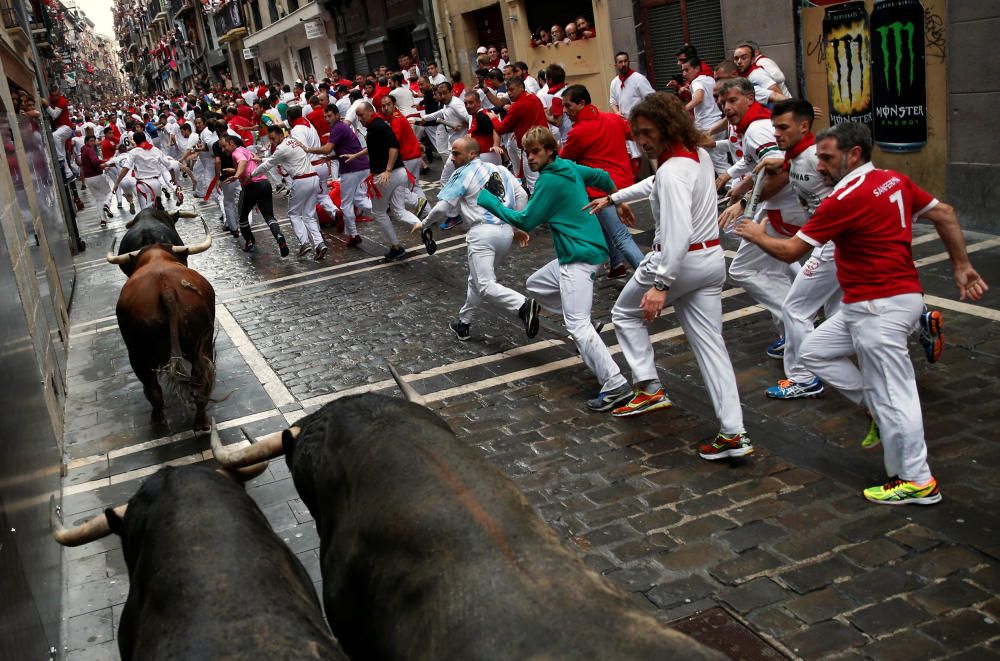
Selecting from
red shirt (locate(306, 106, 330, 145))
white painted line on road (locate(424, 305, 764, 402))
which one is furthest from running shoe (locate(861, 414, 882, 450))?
red shirt (locate(306, 106, 330, 145))

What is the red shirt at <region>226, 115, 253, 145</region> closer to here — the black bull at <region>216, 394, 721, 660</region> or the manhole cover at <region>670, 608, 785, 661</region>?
the black bull at <region>216, 394, 721, 660</region>

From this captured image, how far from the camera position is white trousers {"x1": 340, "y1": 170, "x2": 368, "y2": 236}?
15062 millimetres

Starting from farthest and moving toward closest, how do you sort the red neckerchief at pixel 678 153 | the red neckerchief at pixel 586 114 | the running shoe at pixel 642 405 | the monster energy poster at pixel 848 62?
the monster energy poster at pixel 848 62 < the red neckerchief at pixel 586 114 < the running shoe at pixel 642 405 < the red neckerchief at pixel 678 153

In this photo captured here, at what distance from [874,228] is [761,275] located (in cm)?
207

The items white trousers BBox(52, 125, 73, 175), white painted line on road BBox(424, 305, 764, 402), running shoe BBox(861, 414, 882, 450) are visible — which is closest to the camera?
running shoe BBox(861, 414, 882, 450)

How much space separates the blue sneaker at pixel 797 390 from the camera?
712cm

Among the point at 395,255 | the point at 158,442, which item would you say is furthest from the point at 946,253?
the point at 158,442

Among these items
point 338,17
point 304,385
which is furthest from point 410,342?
point 338,17

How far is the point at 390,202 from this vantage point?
14.2m

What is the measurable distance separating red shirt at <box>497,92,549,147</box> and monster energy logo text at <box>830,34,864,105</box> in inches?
159

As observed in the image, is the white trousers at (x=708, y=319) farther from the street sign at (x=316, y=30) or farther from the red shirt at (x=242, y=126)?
the street sign at (x=316, y=30)

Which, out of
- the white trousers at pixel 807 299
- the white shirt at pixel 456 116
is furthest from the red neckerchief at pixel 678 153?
the white shirt at pixel 456 116

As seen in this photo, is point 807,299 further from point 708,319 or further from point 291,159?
point 291,159

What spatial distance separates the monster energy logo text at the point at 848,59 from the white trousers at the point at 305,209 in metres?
7.26
